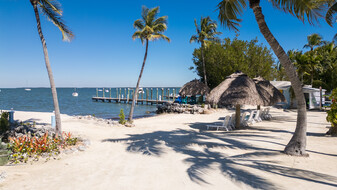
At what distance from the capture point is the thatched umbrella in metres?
10.5

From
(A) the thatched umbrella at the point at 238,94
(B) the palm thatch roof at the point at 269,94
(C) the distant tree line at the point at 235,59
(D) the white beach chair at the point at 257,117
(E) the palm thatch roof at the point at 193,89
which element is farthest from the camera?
(C) the distant tree line at the point at 235,59

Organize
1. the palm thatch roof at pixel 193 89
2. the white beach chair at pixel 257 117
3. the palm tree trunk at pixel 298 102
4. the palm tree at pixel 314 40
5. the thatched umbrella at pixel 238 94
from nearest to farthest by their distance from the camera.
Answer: the palm tree trunk at pixel 298 102
the thatched umbrella at pixel 238 94
the white beach chair at pixel 257 117
the palm thatch roof at pixel 193 89
the palm tree at pixel 314 40

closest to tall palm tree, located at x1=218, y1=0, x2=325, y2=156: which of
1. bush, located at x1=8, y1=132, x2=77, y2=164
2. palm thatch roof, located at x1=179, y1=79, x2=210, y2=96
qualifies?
bush, located at x1=8, y1=132, x2=77, y2=164

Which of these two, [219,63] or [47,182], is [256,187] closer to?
[47,182]

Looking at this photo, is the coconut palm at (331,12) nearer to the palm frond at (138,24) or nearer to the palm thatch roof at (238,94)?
the palm thatch roof at (238,94)

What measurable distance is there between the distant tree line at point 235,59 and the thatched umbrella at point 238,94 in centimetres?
1696

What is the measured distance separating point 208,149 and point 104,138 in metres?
4.44

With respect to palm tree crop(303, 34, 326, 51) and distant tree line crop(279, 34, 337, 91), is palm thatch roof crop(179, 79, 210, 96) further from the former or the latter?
palm tree crop(303, 34, 326, 51)

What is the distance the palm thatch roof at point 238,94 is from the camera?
414 inches

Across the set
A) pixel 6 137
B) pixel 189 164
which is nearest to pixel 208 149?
pixel 189 164

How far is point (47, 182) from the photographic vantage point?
185 inches

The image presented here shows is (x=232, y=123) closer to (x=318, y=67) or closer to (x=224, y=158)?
(x=224, y=158)

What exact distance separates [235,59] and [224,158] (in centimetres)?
2350

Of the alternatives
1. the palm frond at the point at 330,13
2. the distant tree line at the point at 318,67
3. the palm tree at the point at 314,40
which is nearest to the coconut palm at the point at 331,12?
the palm frond at the point at 330,13
